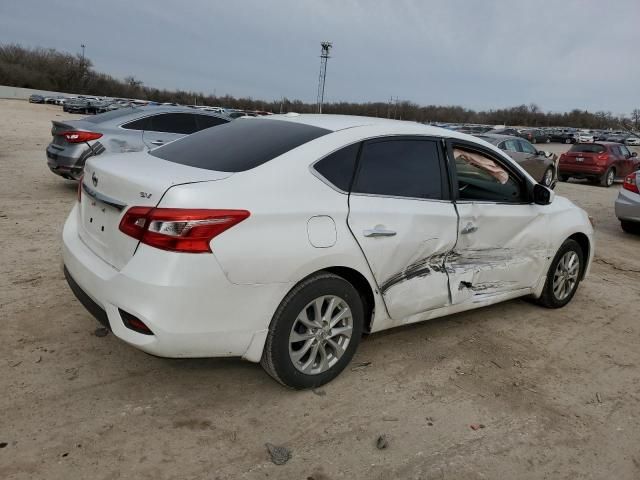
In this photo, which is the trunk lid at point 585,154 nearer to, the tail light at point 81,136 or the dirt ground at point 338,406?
the dirt ground at point 338,406

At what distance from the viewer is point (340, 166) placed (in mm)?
3248

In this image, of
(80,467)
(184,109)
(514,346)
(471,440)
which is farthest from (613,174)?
(80,467)

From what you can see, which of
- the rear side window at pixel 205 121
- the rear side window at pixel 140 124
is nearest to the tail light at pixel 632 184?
the rear side window at pixel 205 121

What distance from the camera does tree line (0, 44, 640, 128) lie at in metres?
87.7

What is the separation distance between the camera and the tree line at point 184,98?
87688mm

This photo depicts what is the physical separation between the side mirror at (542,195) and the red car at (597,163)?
15655 mm

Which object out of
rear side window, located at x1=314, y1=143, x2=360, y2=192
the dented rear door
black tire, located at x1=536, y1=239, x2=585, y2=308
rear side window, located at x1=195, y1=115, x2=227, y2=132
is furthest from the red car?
rear side window, located at x1=314, y1=143, x2=360, y2=192

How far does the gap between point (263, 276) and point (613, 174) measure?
1945cm

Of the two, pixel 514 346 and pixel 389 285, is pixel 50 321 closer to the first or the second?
pixel 389 285

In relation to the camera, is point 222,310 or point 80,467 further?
point 222,310

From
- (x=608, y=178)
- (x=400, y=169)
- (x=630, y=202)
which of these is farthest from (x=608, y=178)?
(x=400, y=169)

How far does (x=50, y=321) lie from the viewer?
154 inches

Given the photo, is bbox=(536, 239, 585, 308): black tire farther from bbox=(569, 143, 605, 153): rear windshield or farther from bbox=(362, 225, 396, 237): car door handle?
bbox=(569, 143, 605, 153): rear windshield

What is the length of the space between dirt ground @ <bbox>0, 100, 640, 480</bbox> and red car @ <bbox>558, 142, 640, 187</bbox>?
50.7 ft
